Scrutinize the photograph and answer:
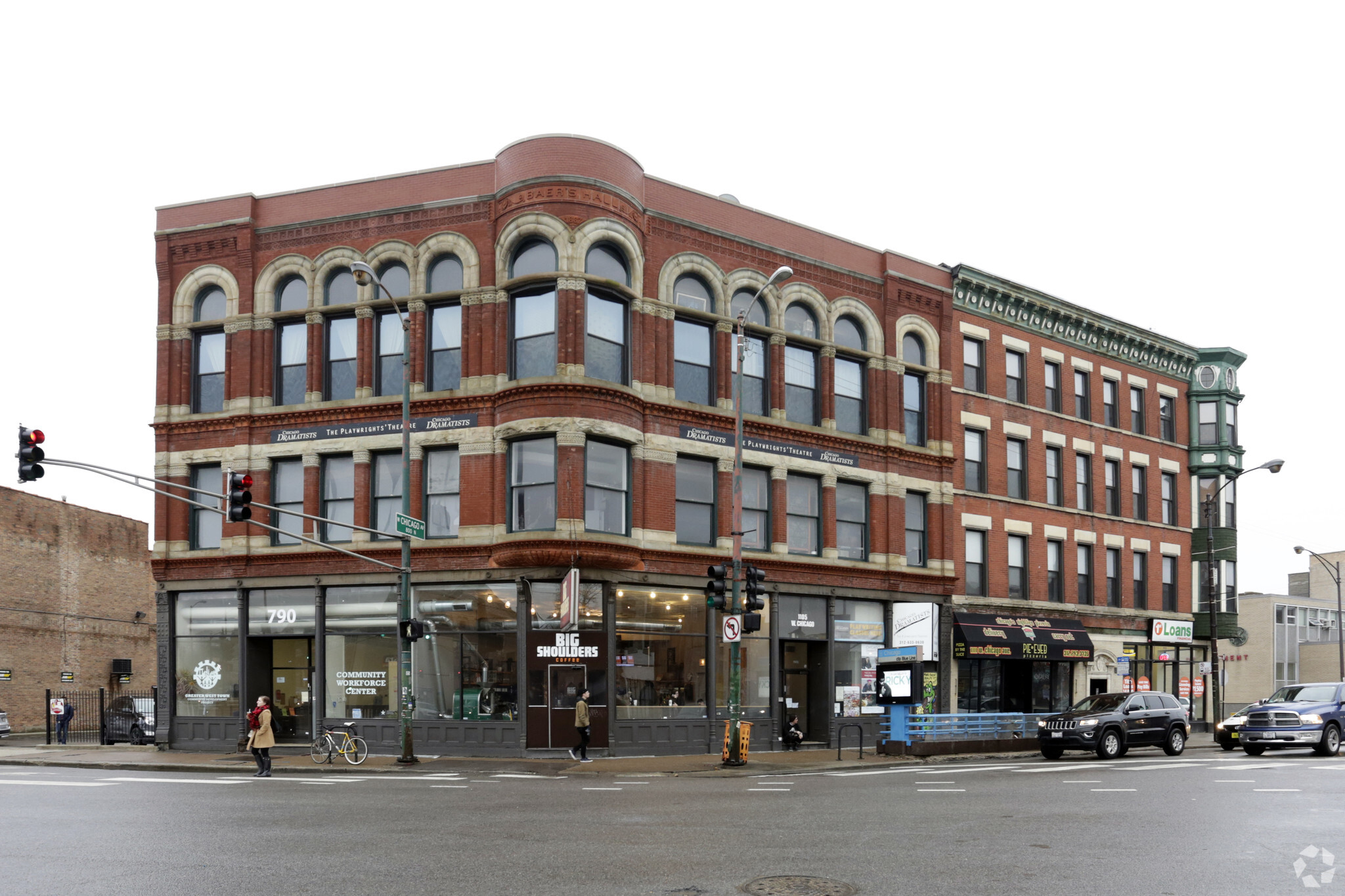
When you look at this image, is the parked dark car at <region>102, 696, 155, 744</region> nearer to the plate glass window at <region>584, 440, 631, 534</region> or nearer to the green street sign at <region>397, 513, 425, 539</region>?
the green street sign at <region>397, 513, 425, 539</region>

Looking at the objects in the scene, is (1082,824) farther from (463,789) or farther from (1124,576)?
(1124,576)

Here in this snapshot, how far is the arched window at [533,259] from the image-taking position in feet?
101

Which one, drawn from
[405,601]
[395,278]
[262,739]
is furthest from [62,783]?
[395,278]

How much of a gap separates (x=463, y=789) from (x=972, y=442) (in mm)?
24351

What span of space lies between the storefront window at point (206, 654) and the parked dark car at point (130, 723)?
4.49 meters

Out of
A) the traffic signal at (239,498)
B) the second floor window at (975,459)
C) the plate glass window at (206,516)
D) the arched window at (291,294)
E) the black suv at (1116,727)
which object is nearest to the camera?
the traffic signal at (239,498)

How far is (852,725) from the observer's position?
33000 mm

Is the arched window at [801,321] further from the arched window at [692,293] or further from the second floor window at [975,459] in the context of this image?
the second floor window at [975,459]

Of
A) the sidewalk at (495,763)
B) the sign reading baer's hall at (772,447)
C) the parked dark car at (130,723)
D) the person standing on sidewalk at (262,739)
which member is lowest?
the parked dark car at (130,723)

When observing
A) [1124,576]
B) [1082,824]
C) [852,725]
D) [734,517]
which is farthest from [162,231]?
[1124,576]

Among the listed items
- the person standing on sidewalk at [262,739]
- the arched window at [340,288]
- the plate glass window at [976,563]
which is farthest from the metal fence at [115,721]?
the plate glass window at [976,563]

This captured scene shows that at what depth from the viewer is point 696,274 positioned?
33.5 meters

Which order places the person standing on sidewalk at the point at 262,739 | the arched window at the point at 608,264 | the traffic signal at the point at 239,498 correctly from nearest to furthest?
1. the traffic signal at the point at 239,498
2. the person standing on sidewalk at the point at 262,739
3. the arched window at the point at 608,264

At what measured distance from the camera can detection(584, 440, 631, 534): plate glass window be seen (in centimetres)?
3034
